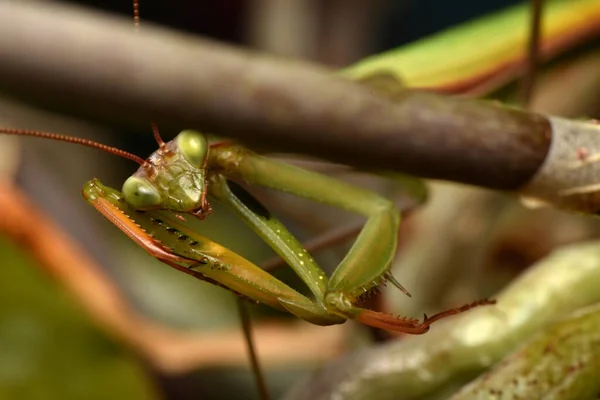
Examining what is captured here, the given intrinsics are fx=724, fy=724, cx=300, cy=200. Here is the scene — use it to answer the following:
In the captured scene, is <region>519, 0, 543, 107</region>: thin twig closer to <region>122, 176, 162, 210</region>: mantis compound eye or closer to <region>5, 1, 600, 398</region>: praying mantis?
<region>5, 1, 600, 398</region>: praying mantis

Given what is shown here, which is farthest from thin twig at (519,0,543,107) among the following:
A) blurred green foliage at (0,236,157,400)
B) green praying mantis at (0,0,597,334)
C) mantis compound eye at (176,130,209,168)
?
blurred green foliage at (0,236,157,400)

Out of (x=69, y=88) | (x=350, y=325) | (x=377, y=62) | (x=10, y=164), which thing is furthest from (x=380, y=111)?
(x=10, y=164)

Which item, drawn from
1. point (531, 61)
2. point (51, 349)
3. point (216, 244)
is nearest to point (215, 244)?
point (216, 244)

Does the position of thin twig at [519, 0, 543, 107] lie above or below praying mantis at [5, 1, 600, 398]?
above

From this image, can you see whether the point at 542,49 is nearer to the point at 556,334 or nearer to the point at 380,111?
the point at 556,334

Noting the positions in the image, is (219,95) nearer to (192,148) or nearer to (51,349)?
(192,148)

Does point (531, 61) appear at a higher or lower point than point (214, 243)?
higher

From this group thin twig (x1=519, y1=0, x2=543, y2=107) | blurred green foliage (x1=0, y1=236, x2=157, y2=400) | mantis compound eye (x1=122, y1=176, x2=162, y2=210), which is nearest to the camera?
mantis compound eye (x1=122, y1=176, x2=162, y2=210)
